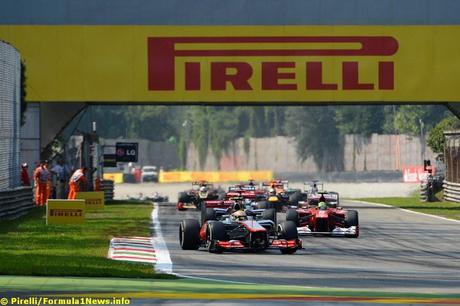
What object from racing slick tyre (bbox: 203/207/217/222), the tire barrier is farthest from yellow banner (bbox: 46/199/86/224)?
the tire barrier

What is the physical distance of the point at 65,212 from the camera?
110 feet

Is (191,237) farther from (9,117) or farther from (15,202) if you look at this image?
(9,117)

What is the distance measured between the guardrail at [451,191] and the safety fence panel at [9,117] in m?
21.4

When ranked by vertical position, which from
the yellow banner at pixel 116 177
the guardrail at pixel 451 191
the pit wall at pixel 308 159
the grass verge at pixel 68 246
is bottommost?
the grass verge at pixel 68 246

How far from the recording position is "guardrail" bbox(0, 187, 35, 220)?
34284 millimetres

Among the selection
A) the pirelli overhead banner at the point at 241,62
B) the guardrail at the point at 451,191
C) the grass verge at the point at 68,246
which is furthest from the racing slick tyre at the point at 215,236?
the guardrail at the point at 451,191

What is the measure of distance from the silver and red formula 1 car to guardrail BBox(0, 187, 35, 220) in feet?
33.0

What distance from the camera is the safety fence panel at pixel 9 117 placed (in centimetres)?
3500

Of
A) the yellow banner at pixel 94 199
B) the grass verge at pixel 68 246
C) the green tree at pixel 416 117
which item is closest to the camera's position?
the grass verge at pixel 68 246

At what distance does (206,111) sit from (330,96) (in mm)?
113317

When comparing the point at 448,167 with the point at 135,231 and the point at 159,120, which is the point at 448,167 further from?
the point at 159,120

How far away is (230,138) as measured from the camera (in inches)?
5984

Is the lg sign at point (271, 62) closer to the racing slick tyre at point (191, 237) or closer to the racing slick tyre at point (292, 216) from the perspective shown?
the racing slick tyre at point (292, 216)

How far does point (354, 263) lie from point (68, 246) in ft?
20.5
